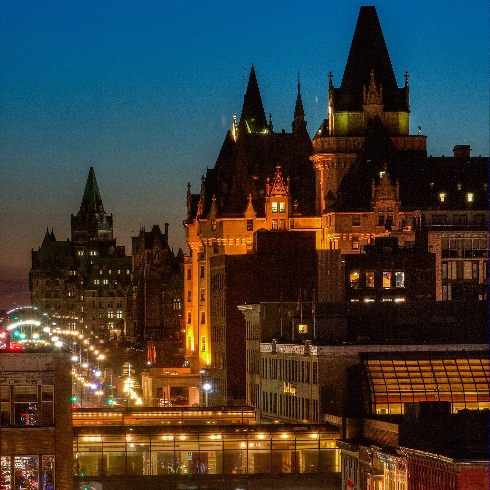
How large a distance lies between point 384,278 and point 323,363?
5066 cm

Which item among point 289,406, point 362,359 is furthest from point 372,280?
point 362,359

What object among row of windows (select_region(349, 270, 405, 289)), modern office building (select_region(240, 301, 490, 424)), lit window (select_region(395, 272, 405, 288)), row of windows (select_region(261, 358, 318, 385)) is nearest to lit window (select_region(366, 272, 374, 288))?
row of windows (select_region(349, 270, 405, 289))

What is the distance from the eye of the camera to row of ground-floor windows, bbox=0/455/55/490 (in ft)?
251

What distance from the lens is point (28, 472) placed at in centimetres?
7712

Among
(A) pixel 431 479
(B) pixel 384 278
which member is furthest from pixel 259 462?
(B) pixel 384 278

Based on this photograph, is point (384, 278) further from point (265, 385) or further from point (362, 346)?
point (362, 346)

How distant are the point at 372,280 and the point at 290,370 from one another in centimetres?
4050

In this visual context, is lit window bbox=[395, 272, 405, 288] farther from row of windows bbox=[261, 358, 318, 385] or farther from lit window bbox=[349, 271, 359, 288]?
row of windows bbox=[261, 358, 318, 385]

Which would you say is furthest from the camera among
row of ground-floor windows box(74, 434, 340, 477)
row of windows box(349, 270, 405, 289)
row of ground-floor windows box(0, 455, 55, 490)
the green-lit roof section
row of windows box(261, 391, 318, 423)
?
row of windows box(349, 270, 405, 289)

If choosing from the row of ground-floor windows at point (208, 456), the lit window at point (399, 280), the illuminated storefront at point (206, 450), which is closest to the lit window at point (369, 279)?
the lit window at point (399, 280)

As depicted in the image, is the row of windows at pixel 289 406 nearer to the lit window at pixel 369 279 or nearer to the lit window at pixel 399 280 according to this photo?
the lit window at pixel 369 279

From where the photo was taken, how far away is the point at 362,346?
140 metres

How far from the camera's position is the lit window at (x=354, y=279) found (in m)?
188

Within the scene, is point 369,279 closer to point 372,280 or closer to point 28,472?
point 372,280
